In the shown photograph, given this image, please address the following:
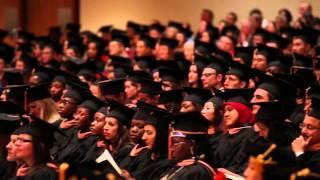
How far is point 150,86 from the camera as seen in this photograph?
9.23m

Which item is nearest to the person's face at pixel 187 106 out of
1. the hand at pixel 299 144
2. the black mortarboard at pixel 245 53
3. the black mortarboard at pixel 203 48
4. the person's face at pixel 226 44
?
the hand at pixel 299 144

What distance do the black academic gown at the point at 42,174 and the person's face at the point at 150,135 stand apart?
1.01 meters

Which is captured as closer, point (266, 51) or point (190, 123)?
point (190, 123)

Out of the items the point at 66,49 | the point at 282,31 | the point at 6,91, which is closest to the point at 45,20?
the point at 66,49

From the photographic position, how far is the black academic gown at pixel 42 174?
19.9 ft

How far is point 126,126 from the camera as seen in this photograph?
25.2 feet

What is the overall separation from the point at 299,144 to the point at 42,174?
80.5 inches

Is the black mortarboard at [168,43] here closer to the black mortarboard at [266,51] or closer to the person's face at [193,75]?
the black mortarboard at [266,51]

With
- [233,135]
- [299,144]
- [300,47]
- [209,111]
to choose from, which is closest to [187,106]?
[209,111]

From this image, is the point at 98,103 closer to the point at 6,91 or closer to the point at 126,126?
the point at 126,126

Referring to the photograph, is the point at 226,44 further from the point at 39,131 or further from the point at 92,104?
the point at 39,131

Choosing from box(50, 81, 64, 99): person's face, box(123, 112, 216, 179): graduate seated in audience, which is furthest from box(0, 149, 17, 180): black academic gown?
box(50, 81, 64, 99): person's face

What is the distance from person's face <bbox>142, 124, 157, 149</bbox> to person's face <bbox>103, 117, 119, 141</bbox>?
71 cm

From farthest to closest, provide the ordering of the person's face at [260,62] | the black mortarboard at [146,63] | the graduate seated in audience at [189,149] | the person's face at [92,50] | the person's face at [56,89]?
1. the person's face at [92,50]
2. the black mortarboard at [146,63]
3. the person's face at [56,89]
4. the person's face at [260,62]
5. the graduate seated in audience at [189,149]
